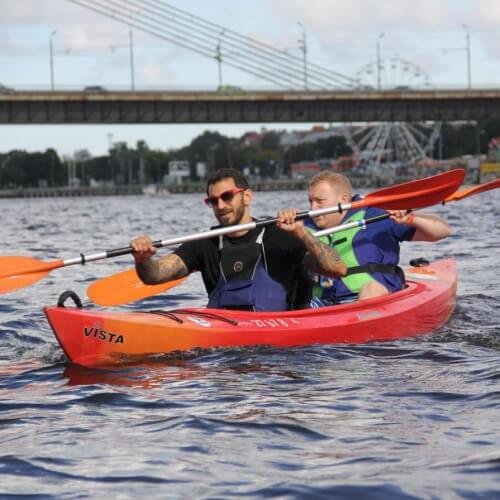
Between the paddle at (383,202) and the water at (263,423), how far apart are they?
1.97ft

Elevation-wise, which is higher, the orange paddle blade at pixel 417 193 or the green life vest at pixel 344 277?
the orange paddle blade at pixel 417 193

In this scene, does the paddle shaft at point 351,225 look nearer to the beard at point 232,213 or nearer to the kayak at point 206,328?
Result: the kayak at point 206,328

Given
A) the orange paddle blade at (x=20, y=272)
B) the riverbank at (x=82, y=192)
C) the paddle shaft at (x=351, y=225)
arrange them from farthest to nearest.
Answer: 1. the riverbank at (x=82, y=192)
2. the paddle shaft at (x=351, y=225)
3. the orange paddle blade at (x=20, y=272)

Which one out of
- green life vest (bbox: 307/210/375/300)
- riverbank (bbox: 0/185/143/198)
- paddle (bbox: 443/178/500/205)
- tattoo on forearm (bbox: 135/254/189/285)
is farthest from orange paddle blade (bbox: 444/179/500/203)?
riverbank (bbox: 0/185/143/198)

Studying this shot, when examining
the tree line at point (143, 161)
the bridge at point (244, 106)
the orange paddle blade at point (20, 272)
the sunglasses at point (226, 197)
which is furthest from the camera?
the tree line at point (143, 161)

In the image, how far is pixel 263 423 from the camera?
564 cm

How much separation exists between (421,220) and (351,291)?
744 millimetres

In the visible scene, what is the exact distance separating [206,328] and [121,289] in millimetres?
1419

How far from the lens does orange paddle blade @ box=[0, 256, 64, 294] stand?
26.8 ft

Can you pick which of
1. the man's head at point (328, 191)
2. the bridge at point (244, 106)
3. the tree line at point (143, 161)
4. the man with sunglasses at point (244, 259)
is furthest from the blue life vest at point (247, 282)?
the tree line at point (143, 161)

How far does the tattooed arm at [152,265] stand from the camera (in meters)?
7.33

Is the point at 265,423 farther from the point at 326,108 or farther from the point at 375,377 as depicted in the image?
the point at 326,108

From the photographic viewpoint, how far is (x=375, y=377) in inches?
269

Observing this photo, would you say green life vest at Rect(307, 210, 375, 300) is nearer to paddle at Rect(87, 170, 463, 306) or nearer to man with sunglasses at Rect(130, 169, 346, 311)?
paddle at Rect(87, 170, 463, 306)
